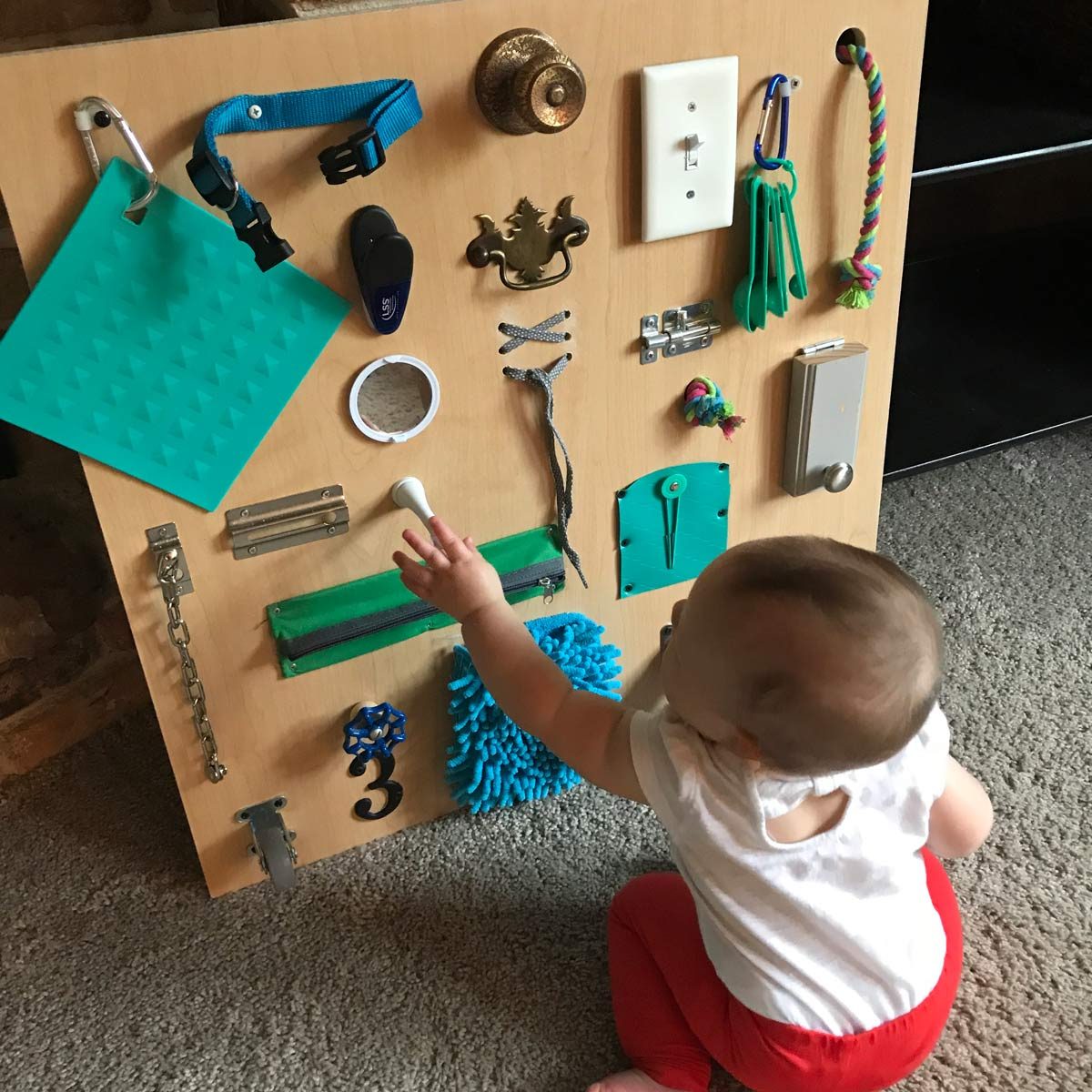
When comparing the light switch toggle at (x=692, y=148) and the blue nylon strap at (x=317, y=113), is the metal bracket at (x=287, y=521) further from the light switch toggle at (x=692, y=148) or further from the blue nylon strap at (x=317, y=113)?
the light switch toggle at (x=692, y=148)

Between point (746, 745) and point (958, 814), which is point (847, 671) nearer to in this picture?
point (746, 745)

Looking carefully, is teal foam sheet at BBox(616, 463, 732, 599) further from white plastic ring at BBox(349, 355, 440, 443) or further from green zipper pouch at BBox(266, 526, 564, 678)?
white plastic ring at BBox(349, 355, 440, 443)

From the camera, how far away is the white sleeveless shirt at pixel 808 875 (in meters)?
0.70

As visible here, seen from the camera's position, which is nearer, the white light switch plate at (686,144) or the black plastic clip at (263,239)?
the black plastic clip at (263,239)

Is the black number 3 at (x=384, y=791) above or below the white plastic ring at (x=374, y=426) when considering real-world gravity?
below

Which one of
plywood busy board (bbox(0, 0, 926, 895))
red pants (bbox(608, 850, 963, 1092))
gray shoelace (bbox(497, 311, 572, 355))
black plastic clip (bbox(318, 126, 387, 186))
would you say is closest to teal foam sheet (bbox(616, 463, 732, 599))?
plywood busy board (bbox(0, 0, 926, 895))

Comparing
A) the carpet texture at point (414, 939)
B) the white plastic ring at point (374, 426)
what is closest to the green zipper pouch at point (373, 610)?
the white plastic ring at point (374, 426)

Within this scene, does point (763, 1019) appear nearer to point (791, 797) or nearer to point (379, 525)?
point (791, 797)

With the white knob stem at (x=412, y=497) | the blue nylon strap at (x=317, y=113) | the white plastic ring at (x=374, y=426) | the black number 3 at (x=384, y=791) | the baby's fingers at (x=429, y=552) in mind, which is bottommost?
the black number 3 at (x=384, y=791)

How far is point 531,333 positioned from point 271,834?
48 centimetres

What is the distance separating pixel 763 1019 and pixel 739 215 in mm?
600

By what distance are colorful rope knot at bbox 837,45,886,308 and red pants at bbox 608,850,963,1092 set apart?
18.6 inches

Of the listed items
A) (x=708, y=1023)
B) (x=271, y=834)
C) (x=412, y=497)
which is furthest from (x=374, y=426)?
(x=708, y=1023)

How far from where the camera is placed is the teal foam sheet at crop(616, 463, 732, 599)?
95cm
